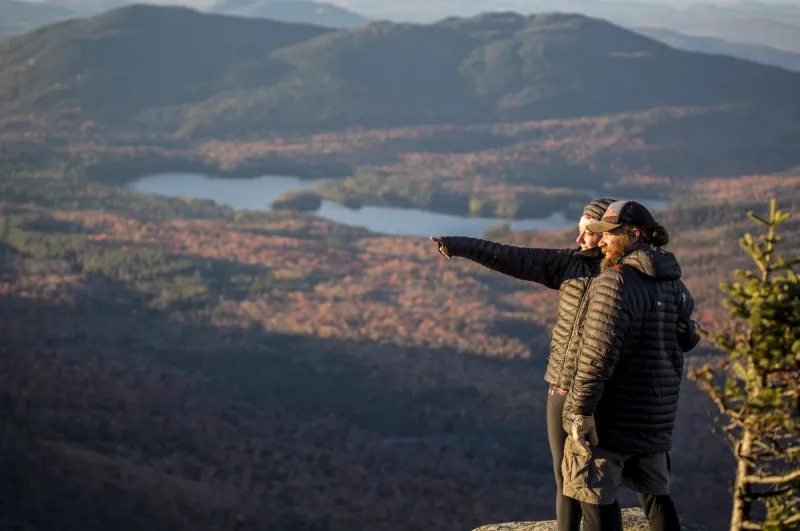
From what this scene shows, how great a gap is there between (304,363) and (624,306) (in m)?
17.3

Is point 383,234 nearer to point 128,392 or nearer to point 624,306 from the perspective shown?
point 128,392

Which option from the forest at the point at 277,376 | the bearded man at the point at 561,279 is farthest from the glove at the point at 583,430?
the forest at the point at 277,376

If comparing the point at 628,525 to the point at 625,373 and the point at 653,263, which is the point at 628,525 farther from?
the point at 653,263

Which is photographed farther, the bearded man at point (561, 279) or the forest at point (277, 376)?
the forest at point (277, 376)

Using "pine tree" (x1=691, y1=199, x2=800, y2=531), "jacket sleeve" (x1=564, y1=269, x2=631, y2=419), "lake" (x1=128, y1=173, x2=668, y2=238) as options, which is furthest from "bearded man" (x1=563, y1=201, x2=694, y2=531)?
"lake" (x1=128, y1=173, x2=668, y2=238)

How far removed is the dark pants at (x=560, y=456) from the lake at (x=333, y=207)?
3022cm

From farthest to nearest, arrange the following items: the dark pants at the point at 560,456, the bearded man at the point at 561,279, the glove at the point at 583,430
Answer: the dark pants at the point at 560,456, the bearded man at the point at 561,279, the glove at the point at 583,430

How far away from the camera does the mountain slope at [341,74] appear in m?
58.5

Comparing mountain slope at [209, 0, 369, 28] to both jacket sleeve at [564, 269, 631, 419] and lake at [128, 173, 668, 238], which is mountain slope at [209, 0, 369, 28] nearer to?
lake at [128, 173, 668, 238]

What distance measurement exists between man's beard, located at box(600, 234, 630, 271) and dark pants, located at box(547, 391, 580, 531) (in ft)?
2.61

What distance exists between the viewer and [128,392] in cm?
1759

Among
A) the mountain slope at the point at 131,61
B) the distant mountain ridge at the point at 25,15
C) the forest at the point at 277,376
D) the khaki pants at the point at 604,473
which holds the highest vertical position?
the distant mountain ridge at the point at 25,15

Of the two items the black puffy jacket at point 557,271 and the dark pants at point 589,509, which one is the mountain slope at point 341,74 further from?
the dark pants at point 589,509

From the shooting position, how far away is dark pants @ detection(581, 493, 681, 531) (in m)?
5.21
